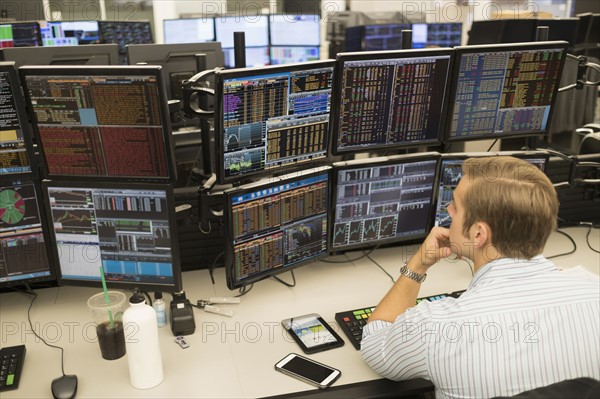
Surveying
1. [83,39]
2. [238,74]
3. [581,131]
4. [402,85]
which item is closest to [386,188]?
[402,85]

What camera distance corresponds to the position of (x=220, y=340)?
164cm

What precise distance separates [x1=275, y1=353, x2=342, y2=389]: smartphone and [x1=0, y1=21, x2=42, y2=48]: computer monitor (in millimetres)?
4847

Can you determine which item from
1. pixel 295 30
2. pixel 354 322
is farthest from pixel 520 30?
pixel 354 322

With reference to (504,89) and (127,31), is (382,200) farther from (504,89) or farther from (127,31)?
(127,31)

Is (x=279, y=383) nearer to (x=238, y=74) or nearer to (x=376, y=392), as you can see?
(x=376, y=392)

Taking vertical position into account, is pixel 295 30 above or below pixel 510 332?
above

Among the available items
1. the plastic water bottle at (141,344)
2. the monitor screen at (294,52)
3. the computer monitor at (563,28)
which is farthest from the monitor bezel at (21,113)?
the monitor screen at (294,52)

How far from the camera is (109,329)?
155 centimetres

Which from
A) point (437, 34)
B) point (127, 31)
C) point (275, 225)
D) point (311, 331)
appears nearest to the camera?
point (311, 331)

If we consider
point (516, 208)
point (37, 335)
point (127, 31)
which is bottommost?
point (37, 335)

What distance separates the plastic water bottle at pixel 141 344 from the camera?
139cm

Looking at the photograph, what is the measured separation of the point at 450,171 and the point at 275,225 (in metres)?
0.70

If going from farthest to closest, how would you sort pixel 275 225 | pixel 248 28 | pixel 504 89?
pixel 248 28 < pixel 504 89 < pixel 275 225

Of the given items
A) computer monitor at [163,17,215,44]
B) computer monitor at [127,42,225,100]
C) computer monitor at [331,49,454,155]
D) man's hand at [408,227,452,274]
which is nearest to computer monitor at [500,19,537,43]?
computer monitor at [163,17,215,44]
